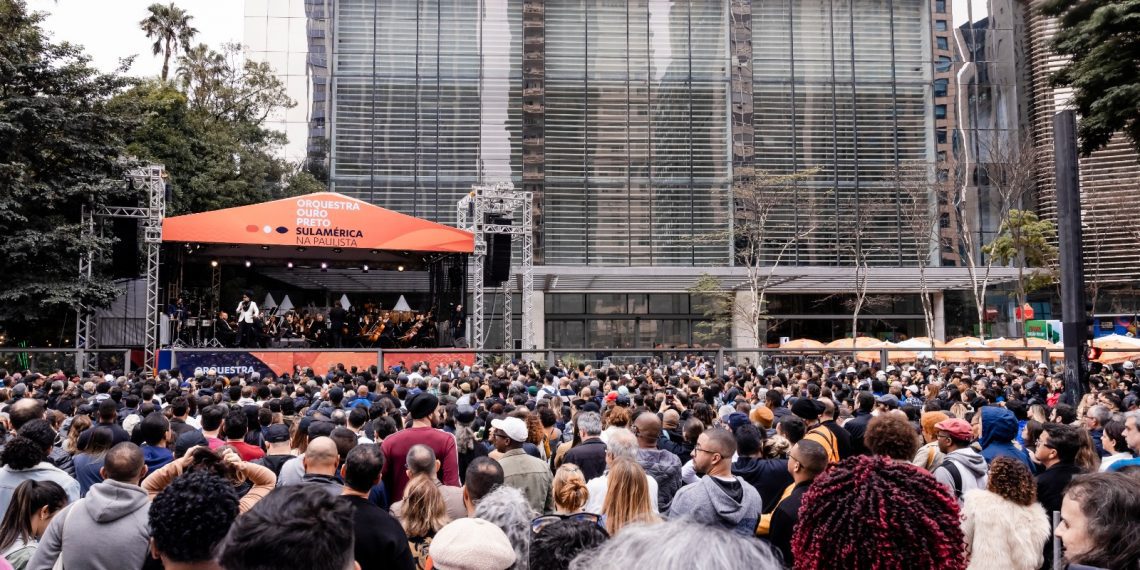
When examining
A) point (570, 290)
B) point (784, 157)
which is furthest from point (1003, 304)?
point (570, 290)

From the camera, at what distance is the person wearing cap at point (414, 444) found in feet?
19.4

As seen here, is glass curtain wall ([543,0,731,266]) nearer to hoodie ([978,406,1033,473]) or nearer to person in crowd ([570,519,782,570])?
hoodie ([978,406,1033,473])

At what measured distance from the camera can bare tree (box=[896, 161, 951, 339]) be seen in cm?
3588

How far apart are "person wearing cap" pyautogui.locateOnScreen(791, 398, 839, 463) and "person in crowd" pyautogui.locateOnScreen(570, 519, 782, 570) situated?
488cm

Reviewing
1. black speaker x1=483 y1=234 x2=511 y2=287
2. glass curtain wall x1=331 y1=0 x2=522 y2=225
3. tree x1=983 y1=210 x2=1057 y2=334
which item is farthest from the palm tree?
tree x1=983 y1=210 x2=1057 y2=334

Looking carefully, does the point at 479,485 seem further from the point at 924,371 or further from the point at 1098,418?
the point at 924,371

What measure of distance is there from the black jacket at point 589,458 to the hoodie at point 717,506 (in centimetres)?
148

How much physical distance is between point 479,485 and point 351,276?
29.9m

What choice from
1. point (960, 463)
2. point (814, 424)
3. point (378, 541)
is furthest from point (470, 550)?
point (814, 424)

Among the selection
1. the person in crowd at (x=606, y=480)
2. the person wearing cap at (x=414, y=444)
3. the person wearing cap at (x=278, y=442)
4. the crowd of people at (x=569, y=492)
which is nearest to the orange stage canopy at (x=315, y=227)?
the crowd of people at (x=569, y=492)

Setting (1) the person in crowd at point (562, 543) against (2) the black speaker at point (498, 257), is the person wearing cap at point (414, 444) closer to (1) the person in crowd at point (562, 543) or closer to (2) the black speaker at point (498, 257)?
(1) the person in crowd at point (562, 543)

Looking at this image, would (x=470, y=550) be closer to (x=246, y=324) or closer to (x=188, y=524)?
(x=188, y=524)

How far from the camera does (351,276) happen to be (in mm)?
33156

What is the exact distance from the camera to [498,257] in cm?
2475
